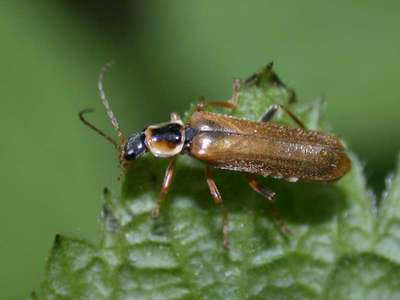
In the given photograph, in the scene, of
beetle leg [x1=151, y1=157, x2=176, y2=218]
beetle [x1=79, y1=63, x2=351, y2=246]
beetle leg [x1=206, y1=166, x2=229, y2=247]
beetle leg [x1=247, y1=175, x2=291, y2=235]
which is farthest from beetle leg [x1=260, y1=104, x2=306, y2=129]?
beetle leg [x1=151, y1=157, x2=176, y2=218]

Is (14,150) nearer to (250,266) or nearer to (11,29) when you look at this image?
(11,29)

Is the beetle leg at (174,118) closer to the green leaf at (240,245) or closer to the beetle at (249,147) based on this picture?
the beetle at (249,147)

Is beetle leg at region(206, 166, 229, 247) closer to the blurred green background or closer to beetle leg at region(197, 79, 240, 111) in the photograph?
beetle leg at region(197, 79, 240, 111)

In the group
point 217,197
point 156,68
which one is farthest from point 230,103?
point 156,68

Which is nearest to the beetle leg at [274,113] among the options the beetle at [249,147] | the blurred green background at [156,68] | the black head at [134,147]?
the beetle at [249,147]

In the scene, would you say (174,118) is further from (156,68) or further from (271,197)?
(156,68)

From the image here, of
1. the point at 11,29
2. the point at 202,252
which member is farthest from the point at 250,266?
the point at 11,29
